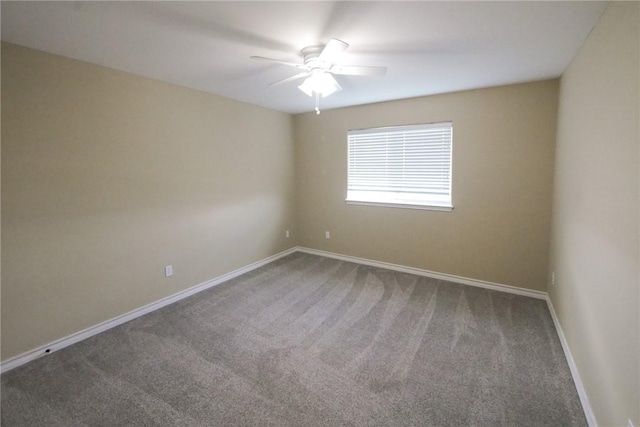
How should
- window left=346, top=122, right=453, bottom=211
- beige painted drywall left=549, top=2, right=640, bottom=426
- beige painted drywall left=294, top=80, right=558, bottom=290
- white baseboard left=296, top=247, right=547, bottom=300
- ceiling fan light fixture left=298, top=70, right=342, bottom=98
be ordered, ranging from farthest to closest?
1. window left=346, top=122, right=453, bottom=211
2. white baseboard left=296, top=247, right=547, bottom=300
3. beige painted drywall left=294, top=80, right=558, bottom=290
4. ceiling fan light fixture left=298, top=70, right=342, bottom=98
5. beige painted drywall left=549, top=2, right=640, bottom=426

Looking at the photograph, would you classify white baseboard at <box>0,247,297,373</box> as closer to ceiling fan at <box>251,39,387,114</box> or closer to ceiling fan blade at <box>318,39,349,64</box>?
ceiling fan at <box>251,39,387,114</box>

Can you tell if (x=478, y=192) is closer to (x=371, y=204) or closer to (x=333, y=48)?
(x=371, y=204)

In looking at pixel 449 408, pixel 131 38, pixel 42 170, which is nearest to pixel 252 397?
pixel 449 408

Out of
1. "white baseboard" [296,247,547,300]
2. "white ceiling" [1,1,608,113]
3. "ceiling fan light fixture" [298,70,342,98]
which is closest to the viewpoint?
"white ceiling" [1,1,608,113]

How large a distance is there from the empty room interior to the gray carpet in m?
0.02

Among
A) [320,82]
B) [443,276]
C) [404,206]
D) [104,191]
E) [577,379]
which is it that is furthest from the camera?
[404,206]

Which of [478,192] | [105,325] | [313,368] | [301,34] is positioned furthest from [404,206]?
[105,325]

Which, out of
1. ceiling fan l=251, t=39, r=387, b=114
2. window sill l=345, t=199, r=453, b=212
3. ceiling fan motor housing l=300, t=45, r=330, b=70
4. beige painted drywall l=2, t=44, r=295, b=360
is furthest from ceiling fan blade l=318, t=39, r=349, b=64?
window sill l=345, t=199, r=453, b=212

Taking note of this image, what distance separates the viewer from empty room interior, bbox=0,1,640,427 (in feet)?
5.29

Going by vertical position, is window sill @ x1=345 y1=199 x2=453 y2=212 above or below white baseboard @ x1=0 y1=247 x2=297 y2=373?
above

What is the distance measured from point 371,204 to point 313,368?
2.55 m

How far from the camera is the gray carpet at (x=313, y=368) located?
65.4 inches

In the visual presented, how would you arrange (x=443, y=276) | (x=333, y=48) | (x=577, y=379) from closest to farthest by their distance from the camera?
(x=333, y=48) < (x=577, y=379) < (x=443, y=276)

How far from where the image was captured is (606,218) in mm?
1513
